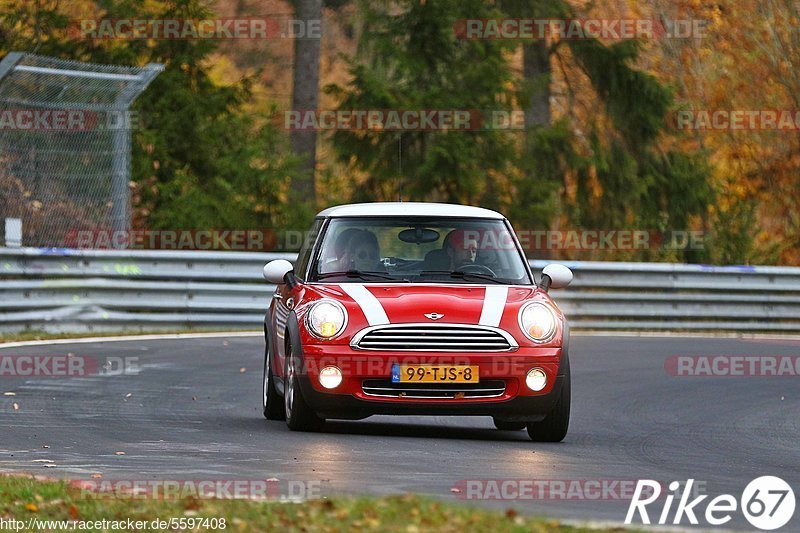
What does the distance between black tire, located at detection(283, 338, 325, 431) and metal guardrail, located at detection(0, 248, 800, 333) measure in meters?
9.20

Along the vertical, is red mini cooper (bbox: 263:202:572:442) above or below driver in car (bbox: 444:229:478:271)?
below

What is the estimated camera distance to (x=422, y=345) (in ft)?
36.8

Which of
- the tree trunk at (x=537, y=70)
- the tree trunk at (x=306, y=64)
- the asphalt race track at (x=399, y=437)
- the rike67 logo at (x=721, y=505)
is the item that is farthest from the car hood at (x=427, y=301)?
the tree trunk at (x=537, y=70)

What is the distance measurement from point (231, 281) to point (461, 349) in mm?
11956

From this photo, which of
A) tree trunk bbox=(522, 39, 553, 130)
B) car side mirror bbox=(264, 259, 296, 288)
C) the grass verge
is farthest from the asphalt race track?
tree trunk bbox=(522, 39, 553, 130)

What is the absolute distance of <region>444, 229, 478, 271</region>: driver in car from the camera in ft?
40.4

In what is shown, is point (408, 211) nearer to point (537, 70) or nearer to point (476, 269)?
point (476, 269)

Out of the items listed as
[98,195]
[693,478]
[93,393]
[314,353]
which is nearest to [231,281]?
[98,195]

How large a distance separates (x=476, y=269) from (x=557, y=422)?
1298mm

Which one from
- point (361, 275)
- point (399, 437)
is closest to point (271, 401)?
point (361, 275)

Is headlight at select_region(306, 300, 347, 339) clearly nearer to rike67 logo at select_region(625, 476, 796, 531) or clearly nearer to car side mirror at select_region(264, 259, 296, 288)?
car side mirror at select_region(264, 259, 296, 288)

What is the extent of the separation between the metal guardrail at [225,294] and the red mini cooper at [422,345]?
9.38 m

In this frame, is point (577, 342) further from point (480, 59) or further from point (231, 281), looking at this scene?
point (480, 59)

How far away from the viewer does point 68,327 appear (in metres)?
21.3
